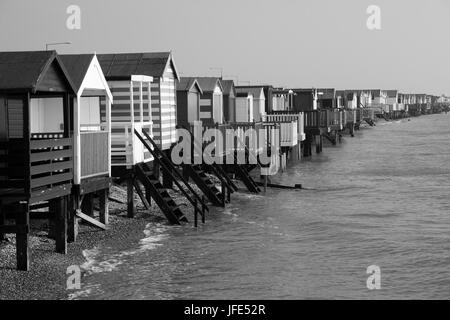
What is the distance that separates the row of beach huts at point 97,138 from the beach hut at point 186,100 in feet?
0.17

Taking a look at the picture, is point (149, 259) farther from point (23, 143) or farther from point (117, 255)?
point (23, 143)

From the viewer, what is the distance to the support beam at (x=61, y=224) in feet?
56.3

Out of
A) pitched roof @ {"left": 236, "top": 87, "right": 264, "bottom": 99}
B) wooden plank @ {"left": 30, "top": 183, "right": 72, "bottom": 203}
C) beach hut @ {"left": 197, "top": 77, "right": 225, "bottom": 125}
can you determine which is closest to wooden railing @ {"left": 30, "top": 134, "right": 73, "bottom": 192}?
wooden plank @ {"left": 30, "top": 183, "right": 72, "bottom": 203}

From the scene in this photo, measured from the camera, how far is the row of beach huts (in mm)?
15352

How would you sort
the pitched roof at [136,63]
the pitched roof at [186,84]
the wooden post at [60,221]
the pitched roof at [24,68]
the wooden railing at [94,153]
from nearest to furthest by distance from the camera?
the pitched roof at [24,68] < the wooden post at [60,221] < the wooden railing at [94,153] < the pitched roof at [136,63] < the pitched roof at [186,84]

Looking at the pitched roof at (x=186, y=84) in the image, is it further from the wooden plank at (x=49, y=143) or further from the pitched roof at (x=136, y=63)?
the wooden plank at (x=49, y=143)

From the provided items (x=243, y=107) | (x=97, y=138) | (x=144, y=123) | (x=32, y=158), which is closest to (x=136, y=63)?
(x=144, y=123)

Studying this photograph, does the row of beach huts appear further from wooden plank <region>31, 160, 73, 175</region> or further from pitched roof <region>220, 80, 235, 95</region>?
pitched roof <region>220, 80, 235, 95</region>

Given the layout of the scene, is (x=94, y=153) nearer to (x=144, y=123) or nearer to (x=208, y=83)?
(x=144, y=123)

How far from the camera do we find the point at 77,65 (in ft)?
62.4

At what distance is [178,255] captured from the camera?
19734 millimetres

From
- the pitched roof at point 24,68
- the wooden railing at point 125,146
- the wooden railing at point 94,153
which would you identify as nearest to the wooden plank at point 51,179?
the wooden railing at point 94,153

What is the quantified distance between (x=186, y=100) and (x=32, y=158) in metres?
20.2

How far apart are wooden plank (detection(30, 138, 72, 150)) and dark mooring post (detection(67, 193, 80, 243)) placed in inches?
74.9
